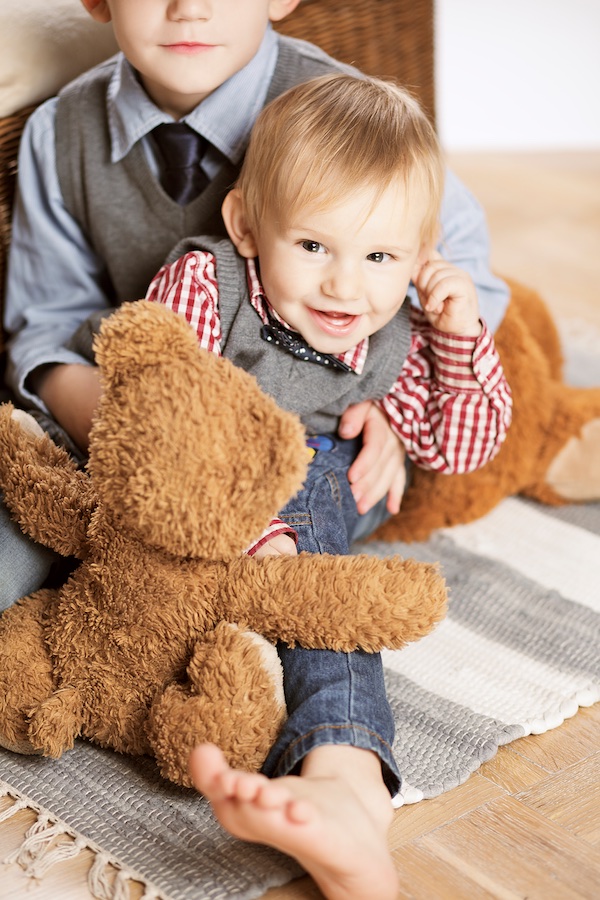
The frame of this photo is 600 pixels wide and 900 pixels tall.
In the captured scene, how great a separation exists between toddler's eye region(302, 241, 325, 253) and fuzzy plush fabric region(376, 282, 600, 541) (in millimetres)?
372

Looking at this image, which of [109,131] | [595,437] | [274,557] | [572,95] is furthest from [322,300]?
[572,95]

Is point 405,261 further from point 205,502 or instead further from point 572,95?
point 572,95

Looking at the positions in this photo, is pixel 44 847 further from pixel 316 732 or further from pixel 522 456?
pixel 522 456

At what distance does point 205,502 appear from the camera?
73 cm

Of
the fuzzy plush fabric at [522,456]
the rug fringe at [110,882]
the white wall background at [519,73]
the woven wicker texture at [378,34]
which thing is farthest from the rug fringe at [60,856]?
the white wall background at [519,73]

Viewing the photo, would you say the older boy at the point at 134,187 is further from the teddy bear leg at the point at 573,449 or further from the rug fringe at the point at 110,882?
the rug fringe at the point at 110,882

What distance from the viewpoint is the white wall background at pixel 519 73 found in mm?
3148

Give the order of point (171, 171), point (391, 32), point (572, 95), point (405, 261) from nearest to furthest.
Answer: point (405, 261) < point (171, 171) < point (391, 32) < point (572, 95)

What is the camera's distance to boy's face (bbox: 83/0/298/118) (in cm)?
102

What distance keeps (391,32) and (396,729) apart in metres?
1.05

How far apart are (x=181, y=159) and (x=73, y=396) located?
28 centimetres

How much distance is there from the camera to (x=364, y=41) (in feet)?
4.83

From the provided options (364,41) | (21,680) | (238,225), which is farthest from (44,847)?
(364,41)

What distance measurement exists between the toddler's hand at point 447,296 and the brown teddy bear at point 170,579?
31 centimetres
